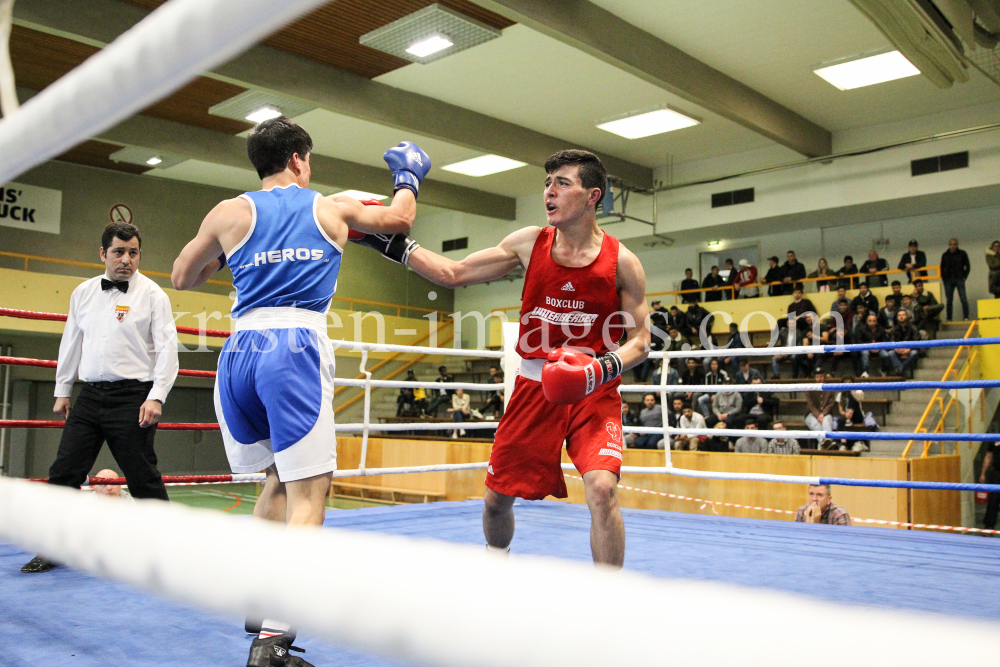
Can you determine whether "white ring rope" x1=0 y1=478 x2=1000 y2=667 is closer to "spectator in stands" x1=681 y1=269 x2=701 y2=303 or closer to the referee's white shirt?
the referee's white shirt

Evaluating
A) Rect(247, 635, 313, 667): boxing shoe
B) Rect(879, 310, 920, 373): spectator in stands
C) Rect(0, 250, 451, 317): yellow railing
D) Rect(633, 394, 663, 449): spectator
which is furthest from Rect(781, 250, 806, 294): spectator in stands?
Rect(247, 635, 313, 667): boxing shoe

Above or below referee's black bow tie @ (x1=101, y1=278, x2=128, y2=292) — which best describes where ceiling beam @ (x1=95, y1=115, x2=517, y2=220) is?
above


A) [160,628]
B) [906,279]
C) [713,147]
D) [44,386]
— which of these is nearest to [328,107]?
[713,147]

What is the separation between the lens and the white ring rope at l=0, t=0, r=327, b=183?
23.6 inches

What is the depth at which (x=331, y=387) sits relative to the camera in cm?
203

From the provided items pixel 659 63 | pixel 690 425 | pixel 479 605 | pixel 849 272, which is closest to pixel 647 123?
pixel 659 63

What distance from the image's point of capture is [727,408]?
873cm

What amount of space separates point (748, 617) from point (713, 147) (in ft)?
41.7

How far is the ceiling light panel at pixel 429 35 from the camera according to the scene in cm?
776

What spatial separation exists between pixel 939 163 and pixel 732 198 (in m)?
2.97

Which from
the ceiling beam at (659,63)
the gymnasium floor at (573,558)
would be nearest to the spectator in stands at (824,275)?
the ceiling beam at (659,63)

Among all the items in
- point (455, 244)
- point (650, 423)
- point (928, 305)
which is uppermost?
point (455, 244)

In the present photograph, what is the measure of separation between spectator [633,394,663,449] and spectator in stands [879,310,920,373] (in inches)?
117

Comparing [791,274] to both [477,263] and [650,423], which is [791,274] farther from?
[477,263]
